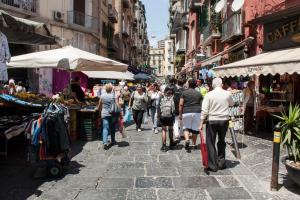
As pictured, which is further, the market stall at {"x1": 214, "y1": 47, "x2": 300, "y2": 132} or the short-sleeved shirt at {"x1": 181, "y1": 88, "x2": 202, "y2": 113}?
the market stall at {"x1": 214, "y1": 47, "x2": 300, "y2": 132}

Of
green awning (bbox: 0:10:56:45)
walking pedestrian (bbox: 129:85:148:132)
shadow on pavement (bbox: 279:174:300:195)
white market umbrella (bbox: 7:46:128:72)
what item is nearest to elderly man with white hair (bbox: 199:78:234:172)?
shadow on pavement (bbox: 279:174:300:195)

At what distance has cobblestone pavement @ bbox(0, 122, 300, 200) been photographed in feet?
19.8

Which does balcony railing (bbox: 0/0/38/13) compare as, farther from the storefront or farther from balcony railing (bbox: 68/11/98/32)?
the storefront

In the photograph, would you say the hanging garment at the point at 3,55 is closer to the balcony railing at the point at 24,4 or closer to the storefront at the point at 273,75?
the storefront at the point at 273,75

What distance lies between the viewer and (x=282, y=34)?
42.8 ft

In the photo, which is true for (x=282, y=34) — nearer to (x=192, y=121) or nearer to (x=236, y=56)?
(x=192, y=121)

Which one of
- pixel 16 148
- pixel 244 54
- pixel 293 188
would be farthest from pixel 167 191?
pixel 244 54

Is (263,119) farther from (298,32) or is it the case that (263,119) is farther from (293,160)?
(293,160)

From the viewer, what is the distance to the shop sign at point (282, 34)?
1223 centimetres

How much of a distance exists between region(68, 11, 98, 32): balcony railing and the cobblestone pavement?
18.8 m

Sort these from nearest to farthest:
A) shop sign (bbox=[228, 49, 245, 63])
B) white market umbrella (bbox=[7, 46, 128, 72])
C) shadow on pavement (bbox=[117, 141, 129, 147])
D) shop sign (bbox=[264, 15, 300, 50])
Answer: shadow on pavement (bbox=[117, 141, 129, 147]), white market umbrella (bbox=[7, 46, 128, 72]), shop sign (bbox=[264, 15, 300, 50]), shop sign (bbox=[228, 49, 245, 63])

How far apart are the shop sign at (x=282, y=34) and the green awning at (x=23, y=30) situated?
278 inches

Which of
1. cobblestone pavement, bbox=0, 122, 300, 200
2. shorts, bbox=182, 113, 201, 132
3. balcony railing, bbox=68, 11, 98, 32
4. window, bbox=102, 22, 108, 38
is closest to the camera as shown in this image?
cobblestone pavement, bbox=0, 122, 300, 200

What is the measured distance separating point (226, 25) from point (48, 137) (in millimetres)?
14813
